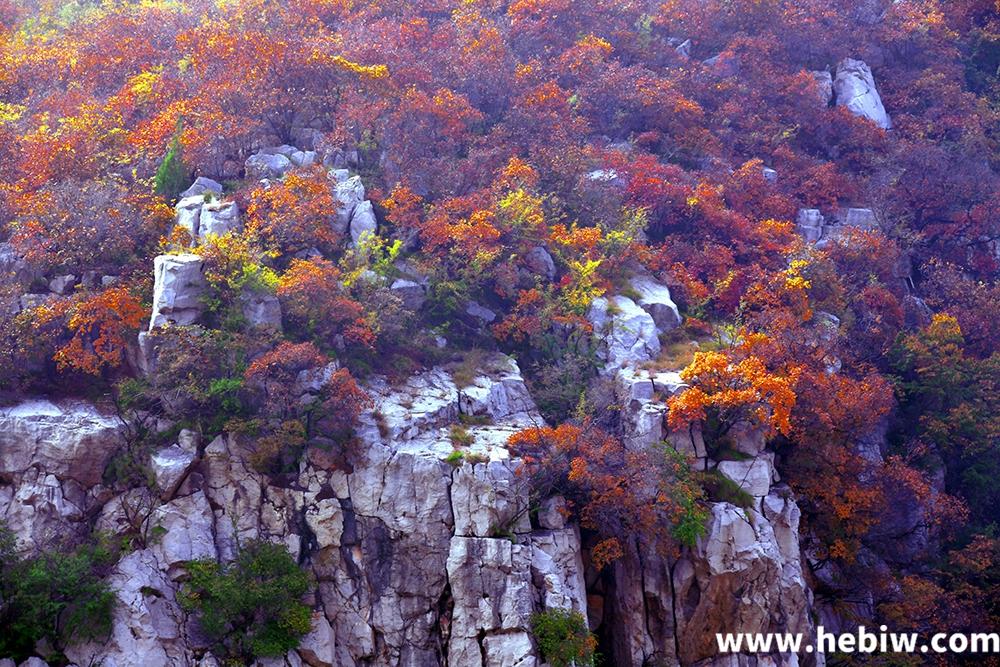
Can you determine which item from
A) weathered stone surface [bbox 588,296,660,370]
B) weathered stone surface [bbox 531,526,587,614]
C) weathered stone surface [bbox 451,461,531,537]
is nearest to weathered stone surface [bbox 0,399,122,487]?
weathered stone surface [bbox 451,461,531,537]

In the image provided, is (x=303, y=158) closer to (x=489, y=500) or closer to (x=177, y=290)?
(x=177, y=290)

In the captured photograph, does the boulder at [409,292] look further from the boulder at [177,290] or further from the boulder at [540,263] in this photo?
the boulder at [177,290]

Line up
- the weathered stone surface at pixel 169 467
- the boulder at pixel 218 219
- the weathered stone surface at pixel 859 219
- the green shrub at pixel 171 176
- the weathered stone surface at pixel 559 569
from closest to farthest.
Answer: the weathered stone surface at pixel 559 569, the weathered stone surface at pixel 169 467, the boulder at pixel 218 219, the green shrub at pixel 171 176, the weathered stone surface at pixel 859 219

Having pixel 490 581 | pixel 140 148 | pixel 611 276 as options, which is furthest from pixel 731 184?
pixel 140 148

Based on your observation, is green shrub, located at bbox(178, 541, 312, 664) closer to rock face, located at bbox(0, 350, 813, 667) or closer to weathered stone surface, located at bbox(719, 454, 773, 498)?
rock face, located at bbox(0, 350, 813, 667)

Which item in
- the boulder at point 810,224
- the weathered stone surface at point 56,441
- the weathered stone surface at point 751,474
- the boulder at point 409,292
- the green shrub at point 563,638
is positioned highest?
the boulder at point 409,292

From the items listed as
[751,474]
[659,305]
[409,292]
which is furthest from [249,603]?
[659,305]

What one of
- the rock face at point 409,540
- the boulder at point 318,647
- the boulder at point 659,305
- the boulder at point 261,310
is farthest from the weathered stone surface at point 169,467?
the boulder at point 659,305
